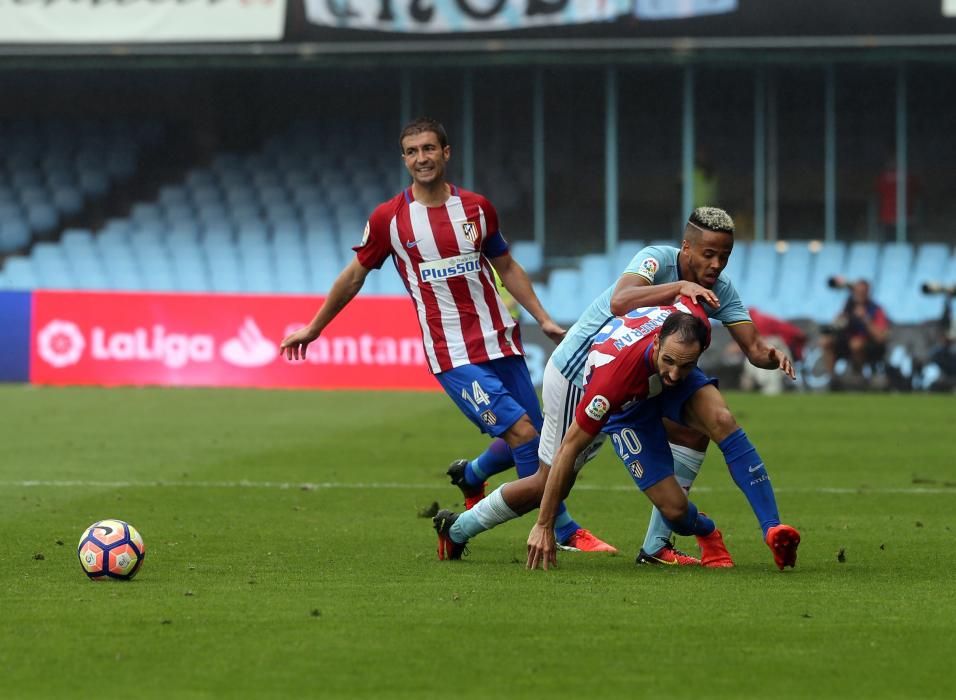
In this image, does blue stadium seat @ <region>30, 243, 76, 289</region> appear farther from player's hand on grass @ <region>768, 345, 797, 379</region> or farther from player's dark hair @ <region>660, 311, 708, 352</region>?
player's dark hair @ <region>660, 311, 708, 352</region>

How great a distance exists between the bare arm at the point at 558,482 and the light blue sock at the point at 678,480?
675mm

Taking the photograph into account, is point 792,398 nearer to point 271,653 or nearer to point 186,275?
point 186,275

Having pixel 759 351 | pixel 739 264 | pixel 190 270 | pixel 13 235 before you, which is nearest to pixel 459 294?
pixel 759 351

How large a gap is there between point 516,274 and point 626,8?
51.3 feet

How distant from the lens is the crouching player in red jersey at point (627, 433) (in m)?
6.93

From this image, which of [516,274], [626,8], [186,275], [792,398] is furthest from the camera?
[186,275]

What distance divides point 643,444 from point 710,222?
1032 millimetres

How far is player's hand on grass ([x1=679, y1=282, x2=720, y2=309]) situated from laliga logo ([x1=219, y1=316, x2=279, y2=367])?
14733mm

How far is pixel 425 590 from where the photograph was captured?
22.3ft

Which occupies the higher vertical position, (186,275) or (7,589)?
(186,275)

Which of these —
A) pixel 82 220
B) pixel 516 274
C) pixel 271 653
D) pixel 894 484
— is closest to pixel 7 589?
pixel 271 653

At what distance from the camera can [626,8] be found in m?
23.4

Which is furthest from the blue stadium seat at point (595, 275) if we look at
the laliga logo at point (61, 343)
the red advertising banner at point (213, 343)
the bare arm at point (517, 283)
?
the bare arm at point (517, 283)

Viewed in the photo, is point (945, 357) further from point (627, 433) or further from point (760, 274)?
point (627, 433)
